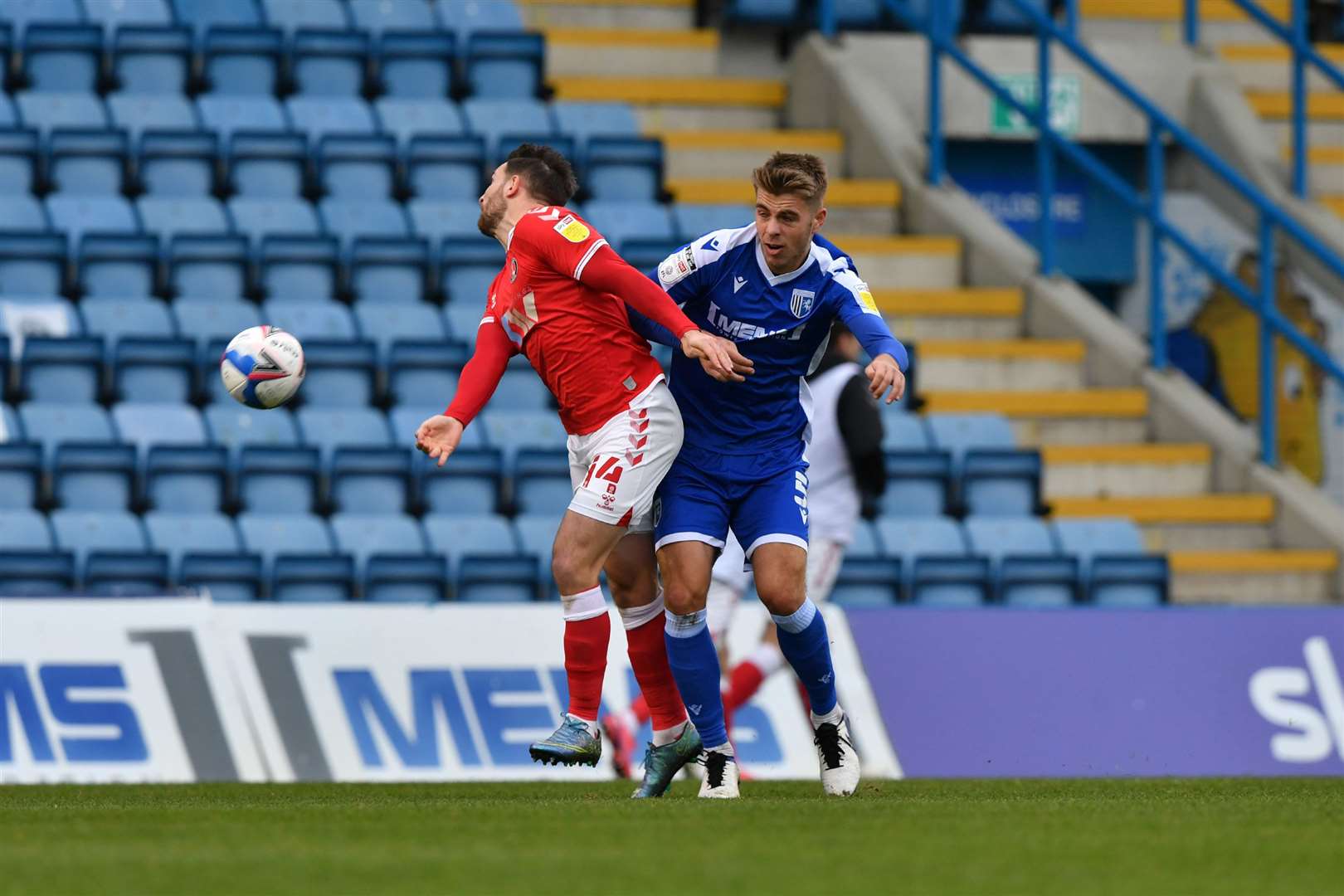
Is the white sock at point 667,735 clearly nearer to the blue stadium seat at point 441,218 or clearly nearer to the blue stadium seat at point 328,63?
the blue stadium seat at point 441,218

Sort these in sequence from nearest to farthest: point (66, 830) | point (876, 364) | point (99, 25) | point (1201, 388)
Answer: point (66, 830) → point (876, 364) → point (99, 25) → point (1201, 388)

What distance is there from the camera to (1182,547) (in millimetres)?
12695

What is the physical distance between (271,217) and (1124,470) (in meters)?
5.36

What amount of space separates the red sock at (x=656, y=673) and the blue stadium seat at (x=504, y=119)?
7809 millimetres

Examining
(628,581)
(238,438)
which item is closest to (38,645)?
(238,438)

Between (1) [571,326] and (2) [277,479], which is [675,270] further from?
(2) [277,479]

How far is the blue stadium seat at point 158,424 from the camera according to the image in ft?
37.4

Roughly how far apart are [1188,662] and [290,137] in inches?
256

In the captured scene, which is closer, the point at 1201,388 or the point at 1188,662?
the point at 1188,662

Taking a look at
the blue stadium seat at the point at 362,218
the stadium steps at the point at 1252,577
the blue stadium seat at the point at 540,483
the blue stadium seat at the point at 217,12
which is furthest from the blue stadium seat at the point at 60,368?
the stadium steps at the point at 1252,577

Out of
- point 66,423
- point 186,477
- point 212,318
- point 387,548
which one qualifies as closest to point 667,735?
point 387,548

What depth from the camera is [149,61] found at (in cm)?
1401

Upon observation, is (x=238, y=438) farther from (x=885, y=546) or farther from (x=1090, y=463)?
(x=1090, y=463)

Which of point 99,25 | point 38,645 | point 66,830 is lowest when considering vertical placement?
point 38,645
